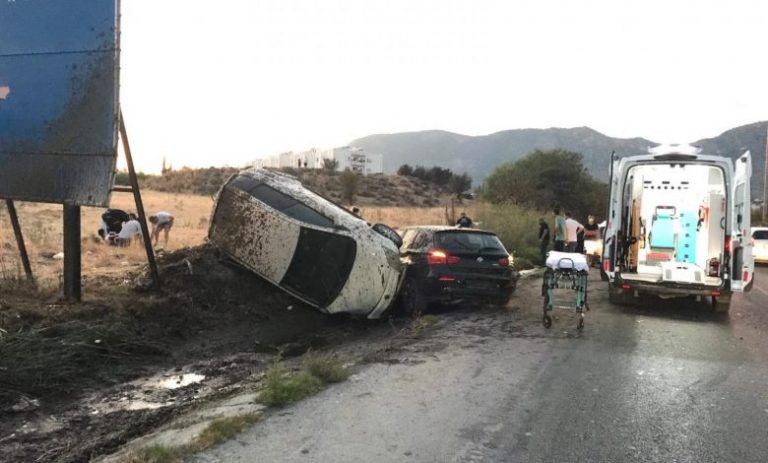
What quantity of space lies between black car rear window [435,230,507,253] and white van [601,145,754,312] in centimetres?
199

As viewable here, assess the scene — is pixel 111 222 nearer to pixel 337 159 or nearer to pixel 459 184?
pixel 459 184

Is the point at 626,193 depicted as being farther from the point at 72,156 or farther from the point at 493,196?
the point at 493,196

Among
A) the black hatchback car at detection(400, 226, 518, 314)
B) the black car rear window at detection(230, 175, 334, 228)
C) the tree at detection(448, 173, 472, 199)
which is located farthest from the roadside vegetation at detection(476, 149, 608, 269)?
the tree at detection(448, 173, 472, 199)

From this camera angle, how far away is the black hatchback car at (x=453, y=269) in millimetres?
10312

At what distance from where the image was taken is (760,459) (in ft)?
14.3

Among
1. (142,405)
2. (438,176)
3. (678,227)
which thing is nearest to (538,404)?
(142,405)

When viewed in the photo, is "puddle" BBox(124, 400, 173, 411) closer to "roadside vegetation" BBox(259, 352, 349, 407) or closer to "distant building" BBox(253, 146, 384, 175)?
"roadside vegetation" BBox(259, 352, 349, 407)

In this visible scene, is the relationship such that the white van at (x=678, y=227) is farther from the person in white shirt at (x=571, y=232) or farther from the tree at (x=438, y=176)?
the tree at (x=438, y=176)

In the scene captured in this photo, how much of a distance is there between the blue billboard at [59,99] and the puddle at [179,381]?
281cm

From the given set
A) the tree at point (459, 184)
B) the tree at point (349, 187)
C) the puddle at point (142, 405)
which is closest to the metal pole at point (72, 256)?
the puddle at point (142, 405)

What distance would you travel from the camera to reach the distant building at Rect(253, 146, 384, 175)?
335 feet

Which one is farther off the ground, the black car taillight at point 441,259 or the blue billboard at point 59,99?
the blue billboard at point 59,99

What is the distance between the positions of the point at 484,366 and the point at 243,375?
2567 millimetres

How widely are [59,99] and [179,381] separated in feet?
14.3
